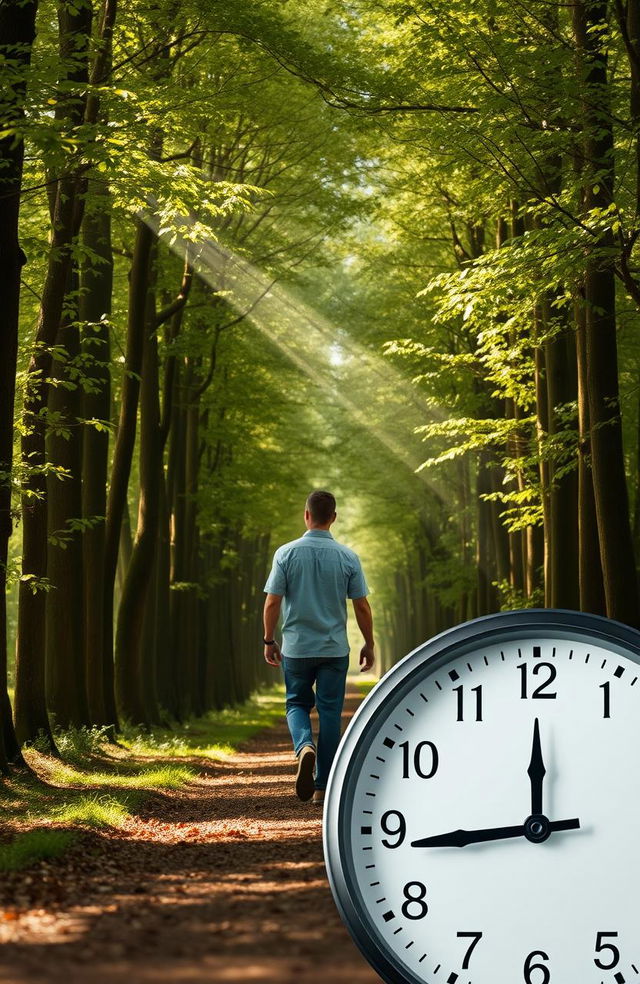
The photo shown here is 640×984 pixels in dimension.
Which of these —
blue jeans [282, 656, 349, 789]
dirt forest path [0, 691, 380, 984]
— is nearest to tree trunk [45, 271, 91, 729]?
dirt forest path [0, 691, 380, 984]

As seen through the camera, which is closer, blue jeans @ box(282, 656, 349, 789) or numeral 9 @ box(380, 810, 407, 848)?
numeral 9 @ box(380, 810, 407, 848)

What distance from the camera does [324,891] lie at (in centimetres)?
517

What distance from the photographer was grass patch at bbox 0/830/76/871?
20.6 feet

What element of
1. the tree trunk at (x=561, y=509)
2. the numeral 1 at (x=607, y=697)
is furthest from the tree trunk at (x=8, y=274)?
the numeral 1 at (x=607, y=697)

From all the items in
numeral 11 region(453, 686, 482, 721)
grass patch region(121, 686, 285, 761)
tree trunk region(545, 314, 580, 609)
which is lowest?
grass patch region(121, 686, 285, 761)

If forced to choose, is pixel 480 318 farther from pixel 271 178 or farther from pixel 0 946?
pixel 0 946

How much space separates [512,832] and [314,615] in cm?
492

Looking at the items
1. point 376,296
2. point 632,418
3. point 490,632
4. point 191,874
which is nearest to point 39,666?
point 191,874

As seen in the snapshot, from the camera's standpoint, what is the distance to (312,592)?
7707 millimetres

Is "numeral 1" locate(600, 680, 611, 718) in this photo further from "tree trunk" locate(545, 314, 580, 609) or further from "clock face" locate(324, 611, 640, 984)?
"tree trunk" locate(545, 314, 580, 609)

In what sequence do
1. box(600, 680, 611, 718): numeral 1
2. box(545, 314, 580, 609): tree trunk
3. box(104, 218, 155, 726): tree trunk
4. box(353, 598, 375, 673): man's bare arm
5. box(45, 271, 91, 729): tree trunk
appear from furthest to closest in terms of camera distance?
box(104, 218, 155, 726): tree trunk, box(545, 314, 580, 609): tree trunk, box(45, 271, 91, 729): tree trunk, box(353, 598, 375, 673): man's bare arm, box(600, 680, 611, 718): numeral 1

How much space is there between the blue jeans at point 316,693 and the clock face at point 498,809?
15.5 feet

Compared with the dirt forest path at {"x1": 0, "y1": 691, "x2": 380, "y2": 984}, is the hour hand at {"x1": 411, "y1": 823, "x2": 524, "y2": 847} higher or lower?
higher

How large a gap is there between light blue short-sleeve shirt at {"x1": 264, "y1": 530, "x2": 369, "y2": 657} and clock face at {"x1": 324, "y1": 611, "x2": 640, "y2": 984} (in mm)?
4593
